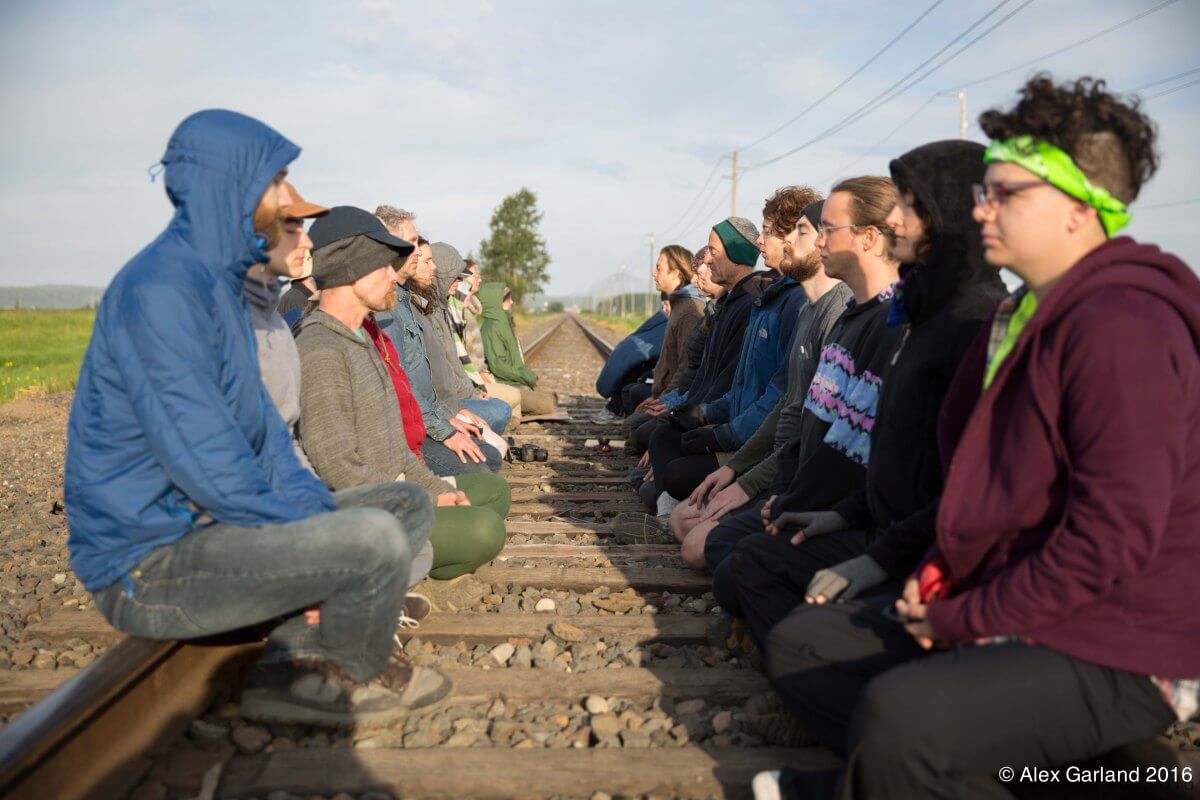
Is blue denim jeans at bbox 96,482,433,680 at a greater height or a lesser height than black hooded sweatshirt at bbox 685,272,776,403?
lesser

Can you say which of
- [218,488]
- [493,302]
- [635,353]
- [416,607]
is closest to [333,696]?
[218,488]

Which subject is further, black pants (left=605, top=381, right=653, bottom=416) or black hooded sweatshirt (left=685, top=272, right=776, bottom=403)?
black pants (left=605, top=381, right=653, bottom=416)

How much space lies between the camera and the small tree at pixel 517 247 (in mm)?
84250

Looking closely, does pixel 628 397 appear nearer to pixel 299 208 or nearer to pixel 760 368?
pixel 760 368

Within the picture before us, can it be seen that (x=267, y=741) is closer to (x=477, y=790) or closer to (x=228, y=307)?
(x=477, y=790)

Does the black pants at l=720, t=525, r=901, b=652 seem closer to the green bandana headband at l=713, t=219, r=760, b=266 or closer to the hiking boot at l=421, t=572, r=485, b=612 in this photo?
the hiking boot at l=421, t=572, r=485, b=612

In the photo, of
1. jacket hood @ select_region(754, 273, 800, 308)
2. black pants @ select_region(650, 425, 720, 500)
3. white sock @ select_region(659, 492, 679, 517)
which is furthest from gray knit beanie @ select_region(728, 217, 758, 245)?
white sock @ select_region(659, 492, 679, 517)

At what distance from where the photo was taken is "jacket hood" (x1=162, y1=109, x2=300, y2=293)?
2646 mm

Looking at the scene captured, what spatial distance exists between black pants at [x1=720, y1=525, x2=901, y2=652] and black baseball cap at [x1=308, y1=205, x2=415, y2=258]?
1.83m

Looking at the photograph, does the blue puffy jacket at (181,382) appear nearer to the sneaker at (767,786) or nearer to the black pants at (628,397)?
the sneaker at (767,786)

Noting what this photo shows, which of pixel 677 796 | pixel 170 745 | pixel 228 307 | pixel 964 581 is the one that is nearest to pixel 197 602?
pixel 170 745

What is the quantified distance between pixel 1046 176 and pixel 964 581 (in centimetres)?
95

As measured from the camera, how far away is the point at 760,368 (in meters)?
5.39

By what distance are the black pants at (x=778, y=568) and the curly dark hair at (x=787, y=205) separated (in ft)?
7.40
